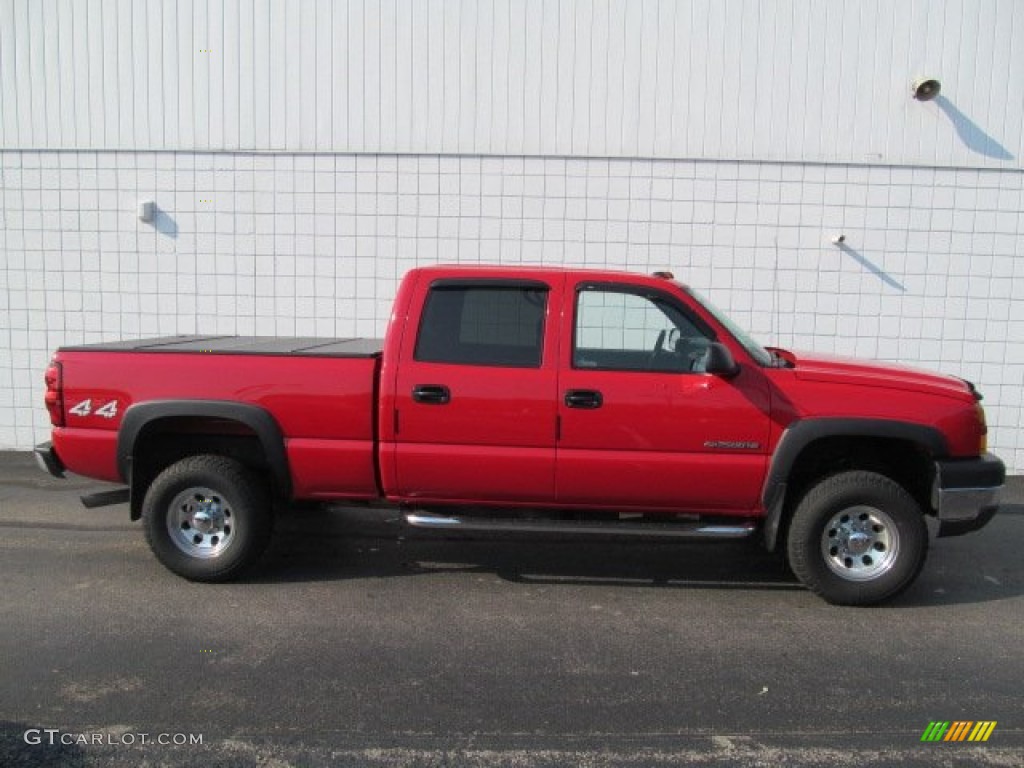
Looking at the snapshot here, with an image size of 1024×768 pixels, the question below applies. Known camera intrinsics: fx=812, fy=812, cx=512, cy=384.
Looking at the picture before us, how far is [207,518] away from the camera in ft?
16.7

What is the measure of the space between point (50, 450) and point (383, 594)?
2.33m

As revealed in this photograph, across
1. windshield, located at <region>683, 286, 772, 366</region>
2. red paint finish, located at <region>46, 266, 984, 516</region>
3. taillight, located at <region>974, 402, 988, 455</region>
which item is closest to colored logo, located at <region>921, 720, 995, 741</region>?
red paint finish, located at <region>46, 266, 984, 516</region>

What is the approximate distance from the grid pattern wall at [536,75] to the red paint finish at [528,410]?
3980mm

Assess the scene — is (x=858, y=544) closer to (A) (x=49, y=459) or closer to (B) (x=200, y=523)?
(B) (x=200, y=523)

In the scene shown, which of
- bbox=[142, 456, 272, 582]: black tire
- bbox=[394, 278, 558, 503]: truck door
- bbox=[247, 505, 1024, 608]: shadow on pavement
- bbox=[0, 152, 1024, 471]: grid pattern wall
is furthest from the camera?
bbox=[0, 152, 1024, 471]: grid pattern wall

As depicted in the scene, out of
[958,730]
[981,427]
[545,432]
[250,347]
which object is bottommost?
[958,730]

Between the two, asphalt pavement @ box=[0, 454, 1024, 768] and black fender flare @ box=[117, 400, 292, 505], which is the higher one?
black fender flare @ box=[117, 400, 292, 505]

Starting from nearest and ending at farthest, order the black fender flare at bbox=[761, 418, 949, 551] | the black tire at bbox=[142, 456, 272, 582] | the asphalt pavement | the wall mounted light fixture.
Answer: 1. the asphalt pavement
2. the black fender flare at bbox=[761, 418, 949, 551]
3. the black tire at bbox=[142, 456, 272, 582]
4. the wall mounted light fixture

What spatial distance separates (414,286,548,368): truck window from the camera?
486 centimetres

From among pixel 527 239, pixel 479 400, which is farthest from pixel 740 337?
pixel 527 239

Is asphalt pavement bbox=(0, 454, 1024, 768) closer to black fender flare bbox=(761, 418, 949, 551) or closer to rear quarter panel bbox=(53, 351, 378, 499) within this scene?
rear quarter panel bbox=(53, 351, 378, 499)

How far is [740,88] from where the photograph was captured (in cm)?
826

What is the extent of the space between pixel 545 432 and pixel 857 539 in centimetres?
195

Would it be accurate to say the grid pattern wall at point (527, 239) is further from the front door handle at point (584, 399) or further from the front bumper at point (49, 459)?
the front door handle at point (584, 399)
